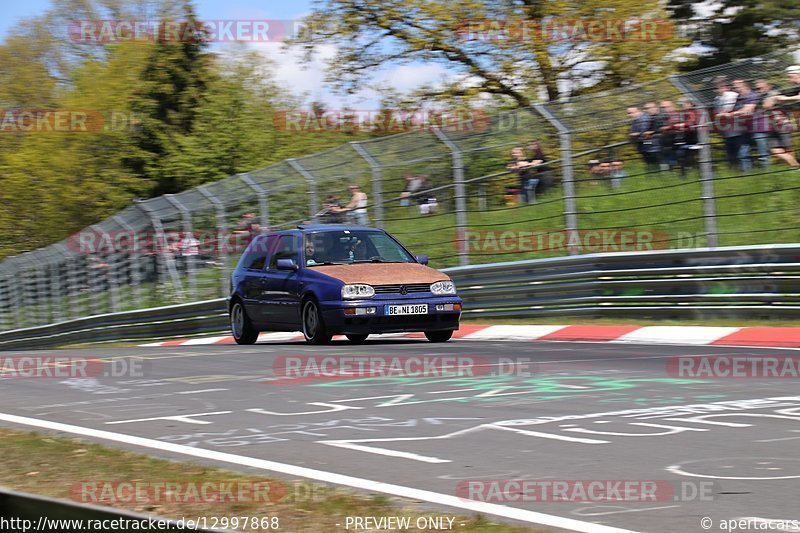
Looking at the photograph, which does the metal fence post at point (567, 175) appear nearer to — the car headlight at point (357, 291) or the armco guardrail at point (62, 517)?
the car headlight at point (357, 291)

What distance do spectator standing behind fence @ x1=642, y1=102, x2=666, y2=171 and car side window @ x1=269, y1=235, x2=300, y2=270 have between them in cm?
459

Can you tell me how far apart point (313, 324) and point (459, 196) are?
159 inches

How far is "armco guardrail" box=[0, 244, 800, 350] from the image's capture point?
14.1m

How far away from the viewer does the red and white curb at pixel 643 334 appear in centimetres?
1278

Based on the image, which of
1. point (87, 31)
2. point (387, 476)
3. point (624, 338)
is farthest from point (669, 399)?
point (87, 31)

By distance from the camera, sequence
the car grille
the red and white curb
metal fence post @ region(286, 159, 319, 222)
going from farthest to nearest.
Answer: metal fence post @ region(286, 159, 319, 222) < the car grille < the red and white curb

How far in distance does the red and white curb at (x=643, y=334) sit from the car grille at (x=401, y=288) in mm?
1444

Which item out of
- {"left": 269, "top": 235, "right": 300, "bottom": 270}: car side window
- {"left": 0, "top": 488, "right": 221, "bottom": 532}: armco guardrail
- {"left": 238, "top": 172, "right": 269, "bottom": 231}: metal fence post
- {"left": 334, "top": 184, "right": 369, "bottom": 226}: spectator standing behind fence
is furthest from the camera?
{"left": 238, "top": 172, "right": 269, "bottom": 231}: metal fence post

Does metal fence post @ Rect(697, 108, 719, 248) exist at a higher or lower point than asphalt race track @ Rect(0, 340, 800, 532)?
higher

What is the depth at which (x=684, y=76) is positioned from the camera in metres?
14.9

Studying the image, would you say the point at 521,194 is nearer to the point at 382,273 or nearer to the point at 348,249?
the point at 348,249
